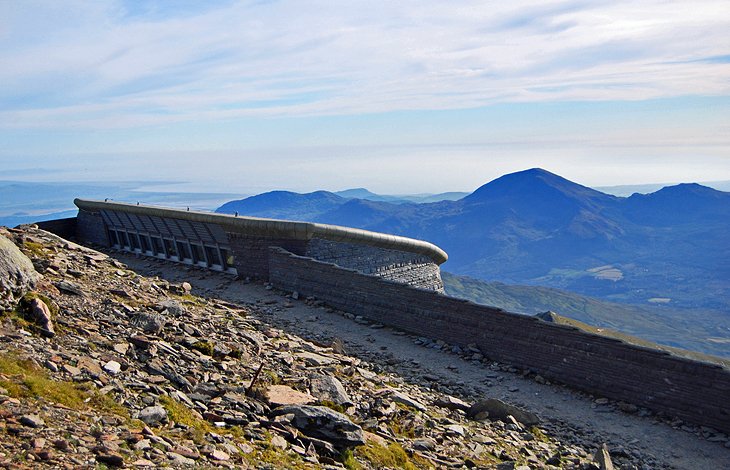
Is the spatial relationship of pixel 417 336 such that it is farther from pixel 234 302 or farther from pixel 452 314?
pixel 234 302

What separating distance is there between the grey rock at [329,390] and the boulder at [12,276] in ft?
19.6

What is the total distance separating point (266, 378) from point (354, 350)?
582cm

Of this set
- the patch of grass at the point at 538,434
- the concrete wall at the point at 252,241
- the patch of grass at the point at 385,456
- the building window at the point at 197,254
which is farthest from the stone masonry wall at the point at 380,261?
the patch of grass at the point at 385,456

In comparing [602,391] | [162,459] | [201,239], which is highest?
[201,239]

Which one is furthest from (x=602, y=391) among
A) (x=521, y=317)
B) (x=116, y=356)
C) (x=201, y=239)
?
(x=201, y=239)

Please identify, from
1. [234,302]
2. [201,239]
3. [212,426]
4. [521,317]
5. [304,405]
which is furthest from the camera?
[201,239]

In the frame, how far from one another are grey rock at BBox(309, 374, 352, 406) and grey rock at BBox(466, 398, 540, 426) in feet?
10.3

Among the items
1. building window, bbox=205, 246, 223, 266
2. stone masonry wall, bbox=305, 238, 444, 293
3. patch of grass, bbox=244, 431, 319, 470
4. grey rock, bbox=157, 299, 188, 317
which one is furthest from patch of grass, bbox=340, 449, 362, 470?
building window, bbox=205, 246, 223, 266

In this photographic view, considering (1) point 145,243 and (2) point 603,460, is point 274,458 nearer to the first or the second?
(2) point 603,460

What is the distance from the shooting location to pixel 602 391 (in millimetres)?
15648

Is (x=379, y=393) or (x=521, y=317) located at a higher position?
(x=521, y=317)

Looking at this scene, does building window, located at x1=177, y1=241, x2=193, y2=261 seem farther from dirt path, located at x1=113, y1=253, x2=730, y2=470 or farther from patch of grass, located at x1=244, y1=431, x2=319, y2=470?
patch of grass, located at x1=244, y1=431, x2=319, y2=470

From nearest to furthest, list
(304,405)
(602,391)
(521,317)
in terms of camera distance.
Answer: (304,405) → (602,391) → (521,317)

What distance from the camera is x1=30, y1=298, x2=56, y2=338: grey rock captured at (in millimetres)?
11555
